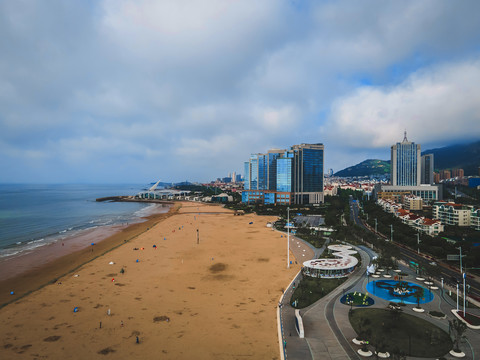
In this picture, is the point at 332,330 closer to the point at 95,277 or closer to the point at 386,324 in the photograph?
the point at 386,324

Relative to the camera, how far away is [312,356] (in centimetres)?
1717

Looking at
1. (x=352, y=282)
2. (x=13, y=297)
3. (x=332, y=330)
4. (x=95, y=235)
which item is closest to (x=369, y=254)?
(x=352, y=282)

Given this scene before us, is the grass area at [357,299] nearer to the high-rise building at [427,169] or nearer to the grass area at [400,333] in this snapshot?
the grass area at [400,333]

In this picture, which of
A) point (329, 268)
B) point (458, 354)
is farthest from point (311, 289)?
point (458, 354)

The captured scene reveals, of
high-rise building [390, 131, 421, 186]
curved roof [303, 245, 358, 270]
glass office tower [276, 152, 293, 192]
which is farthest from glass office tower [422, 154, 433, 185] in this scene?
curved roof [303, 245, 358, 270]

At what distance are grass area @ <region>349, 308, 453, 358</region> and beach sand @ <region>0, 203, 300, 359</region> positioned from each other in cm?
659

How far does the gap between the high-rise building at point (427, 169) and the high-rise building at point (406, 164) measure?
1199 inches

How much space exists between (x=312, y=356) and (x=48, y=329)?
20.0 metres

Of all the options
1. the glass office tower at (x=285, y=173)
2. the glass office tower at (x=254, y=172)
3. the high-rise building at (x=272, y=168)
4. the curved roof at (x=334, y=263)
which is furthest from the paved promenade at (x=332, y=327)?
the glass office tower at (x=254, y=172)

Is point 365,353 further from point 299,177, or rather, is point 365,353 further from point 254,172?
point 254,172

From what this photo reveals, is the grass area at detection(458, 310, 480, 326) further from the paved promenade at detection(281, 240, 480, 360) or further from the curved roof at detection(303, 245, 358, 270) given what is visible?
the curved roof at detection(303, 245, 358, 270)

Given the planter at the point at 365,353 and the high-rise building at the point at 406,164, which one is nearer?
the planter at the point at 365,353

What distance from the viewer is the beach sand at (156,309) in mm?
18844

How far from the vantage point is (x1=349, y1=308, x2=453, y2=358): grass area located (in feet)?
58.7
